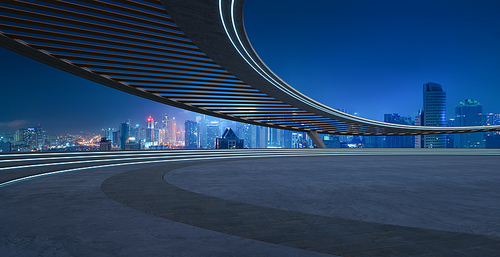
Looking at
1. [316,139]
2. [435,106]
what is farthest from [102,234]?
[435,106]

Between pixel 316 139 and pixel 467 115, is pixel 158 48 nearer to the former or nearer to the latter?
pixel 316 139

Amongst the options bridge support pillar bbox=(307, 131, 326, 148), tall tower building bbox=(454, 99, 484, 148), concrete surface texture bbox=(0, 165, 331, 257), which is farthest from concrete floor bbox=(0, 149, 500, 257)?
tall tower building bbox=(454, 99, 484, 148)

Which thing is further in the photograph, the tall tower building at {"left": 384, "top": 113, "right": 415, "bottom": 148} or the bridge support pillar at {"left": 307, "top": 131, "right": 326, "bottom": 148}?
the tall tower building at {"left": 384, "top": 113, "right": 415, "bottom": 148}

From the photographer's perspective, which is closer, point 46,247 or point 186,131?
point 46,247

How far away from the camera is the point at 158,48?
10.8 m

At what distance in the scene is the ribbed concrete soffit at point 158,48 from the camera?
7.87 metres

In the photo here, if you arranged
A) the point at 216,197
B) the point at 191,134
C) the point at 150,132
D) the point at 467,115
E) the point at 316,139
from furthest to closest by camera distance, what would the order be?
the point at 467,115
the point at 191,134
the point at 150,132
the point at 316,139
the point at 216,197

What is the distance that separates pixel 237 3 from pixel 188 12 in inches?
60.5

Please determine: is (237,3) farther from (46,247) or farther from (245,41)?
(46,247)

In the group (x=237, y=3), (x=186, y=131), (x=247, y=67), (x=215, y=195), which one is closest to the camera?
(x=215, y=195)

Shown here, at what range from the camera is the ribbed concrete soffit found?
7871 mm

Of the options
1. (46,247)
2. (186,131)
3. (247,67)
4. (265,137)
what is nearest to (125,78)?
(247,67)

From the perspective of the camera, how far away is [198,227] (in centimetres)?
373

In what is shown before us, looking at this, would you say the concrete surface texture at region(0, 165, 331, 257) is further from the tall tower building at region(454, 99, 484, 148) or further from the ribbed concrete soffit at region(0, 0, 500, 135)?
the tall tower building at region(454, 99, 484, 148)
